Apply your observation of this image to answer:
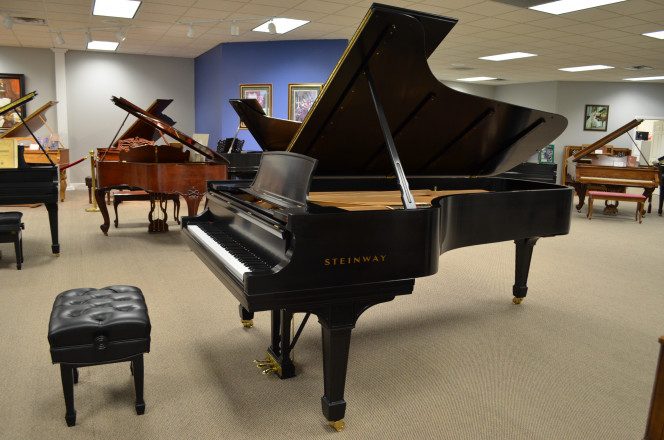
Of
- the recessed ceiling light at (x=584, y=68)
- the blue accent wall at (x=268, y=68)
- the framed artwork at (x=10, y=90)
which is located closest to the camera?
the blue accent wall at (x=268, y=68)

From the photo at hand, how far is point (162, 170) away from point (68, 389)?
329 cm

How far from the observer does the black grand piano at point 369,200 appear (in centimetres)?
198

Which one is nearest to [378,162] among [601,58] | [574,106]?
[601,58]

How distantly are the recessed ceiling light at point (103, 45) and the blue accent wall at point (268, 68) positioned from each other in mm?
1933

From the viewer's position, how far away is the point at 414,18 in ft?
6.91

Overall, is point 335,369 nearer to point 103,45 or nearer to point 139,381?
point 139,381

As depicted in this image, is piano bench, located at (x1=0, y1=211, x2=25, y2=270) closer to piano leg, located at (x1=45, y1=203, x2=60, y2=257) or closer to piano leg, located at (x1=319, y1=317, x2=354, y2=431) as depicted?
piano leg, located at (x1=45, y1=203, x2=60, y2=257)

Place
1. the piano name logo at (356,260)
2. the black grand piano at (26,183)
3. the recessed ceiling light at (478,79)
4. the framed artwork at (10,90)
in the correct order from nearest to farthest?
the piano name logo at (356,260), the black grand piano at (26,183), the framed artwork at (10,90), the recessed ceiling light at (478,79)

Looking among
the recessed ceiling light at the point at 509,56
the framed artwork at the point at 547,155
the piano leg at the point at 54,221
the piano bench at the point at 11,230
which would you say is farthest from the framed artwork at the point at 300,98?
the framed artwork at the point at 547,155

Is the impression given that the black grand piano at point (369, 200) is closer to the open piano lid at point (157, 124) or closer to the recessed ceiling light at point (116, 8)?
the open piano lid at point (157, 124)

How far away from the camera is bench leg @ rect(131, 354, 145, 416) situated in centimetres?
219

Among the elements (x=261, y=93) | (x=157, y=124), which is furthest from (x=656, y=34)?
(x=157, y=124)

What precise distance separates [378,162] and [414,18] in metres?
1.33

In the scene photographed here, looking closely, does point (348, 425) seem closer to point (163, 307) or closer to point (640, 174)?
point (163, 307)
